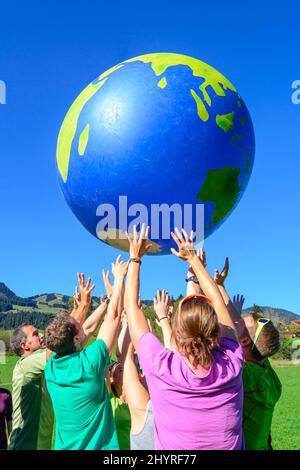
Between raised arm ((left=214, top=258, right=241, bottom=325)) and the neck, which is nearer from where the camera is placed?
the neck

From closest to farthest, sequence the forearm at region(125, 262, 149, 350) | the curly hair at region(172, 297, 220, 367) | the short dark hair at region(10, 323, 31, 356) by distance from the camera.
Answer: the curly hair at region(172, 297, 220, 367) < the forearm at region(125, 262, 149, 350) < the short dark hair at region(10, 323, 31, 356)

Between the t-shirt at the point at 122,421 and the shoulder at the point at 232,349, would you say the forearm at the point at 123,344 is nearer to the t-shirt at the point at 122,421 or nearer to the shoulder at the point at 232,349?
the t-shirt at the point at 122,421

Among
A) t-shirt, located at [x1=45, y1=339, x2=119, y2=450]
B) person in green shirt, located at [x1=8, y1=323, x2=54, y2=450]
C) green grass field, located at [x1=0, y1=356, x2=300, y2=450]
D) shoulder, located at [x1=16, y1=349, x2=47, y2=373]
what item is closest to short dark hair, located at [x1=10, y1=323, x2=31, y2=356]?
person in green shirt, located at [x1=8, y1=323, x2=54, y2=450]

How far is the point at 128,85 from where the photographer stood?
185 inches

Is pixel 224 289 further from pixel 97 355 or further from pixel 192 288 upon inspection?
pixel 97 355

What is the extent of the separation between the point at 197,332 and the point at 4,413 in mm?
3164

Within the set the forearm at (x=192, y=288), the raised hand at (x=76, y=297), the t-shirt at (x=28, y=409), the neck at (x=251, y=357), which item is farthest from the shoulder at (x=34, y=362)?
the neck at (x=251, y=357)

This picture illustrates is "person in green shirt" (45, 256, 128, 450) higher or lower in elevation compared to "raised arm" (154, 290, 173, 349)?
lower

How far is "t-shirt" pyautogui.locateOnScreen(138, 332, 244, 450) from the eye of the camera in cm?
273

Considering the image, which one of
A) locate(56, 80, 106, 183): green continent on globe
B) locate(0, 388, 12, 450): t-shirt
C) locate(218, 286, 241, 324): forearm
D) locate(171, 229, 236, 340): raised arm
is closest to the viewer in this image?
locate(171, 229, 236, 340): raised arm

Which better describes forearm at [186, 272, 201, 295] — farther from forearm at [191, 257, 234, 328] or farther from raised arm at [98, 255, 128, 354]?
forearm at [191, 257, 234, 328]

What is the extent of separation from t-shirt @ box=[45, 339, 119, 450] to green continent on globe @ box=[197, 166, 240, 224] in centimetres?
181

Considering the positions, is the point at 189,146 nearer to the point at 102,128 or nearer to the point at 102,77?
the point at 102,128

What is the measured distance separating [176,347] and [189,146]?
2114 mm
